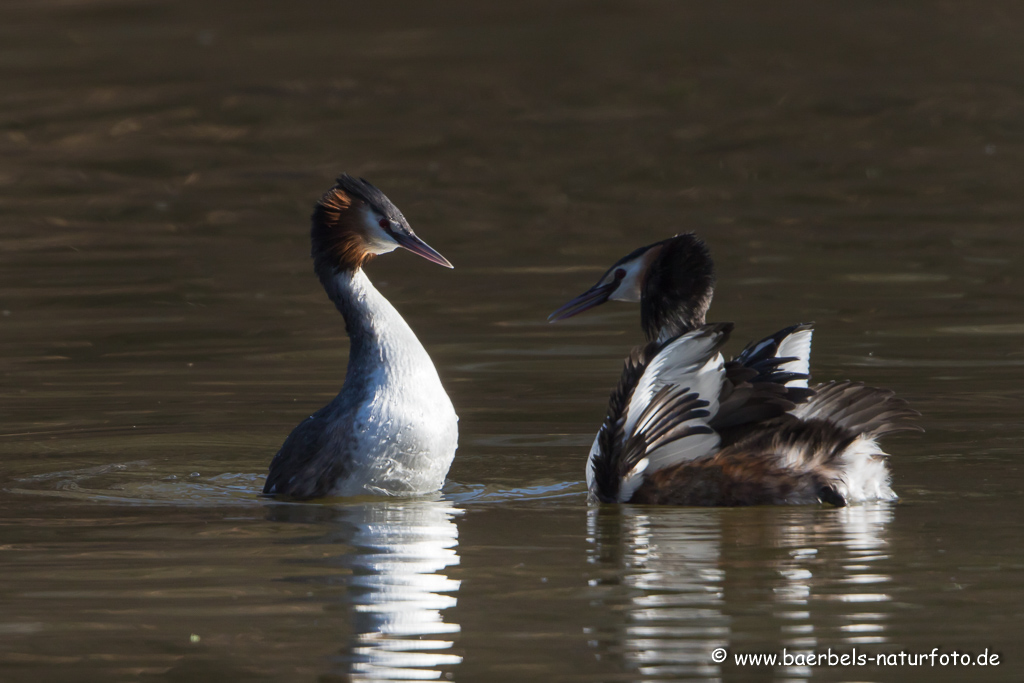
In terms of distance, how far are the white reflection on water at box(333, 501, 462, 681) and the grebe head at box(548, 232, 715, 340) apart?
146cm

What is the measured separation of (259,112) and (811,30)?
854cm

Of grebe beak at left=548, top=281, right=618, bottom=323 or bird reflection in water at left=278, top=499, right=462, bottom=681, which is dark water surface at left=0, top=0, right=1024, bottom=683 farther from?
grebe beak at left=548, top=281, right=618, bottom=323

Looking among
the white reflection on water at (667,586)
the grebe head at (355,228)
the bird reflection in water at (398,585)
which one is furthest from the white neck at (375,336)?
Result: the white reflection on water at (667,586)

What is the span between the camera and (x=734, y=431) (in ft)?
23.5

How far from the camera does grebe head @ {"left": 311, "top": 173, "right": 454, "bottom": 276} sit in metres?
8.07

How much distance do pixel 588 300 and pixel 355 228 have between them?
4.36 ft

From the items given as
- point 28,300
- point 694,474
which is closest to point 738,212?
point 28,300

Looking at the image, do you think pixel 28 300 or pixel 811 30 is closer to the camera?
pixel 28 300

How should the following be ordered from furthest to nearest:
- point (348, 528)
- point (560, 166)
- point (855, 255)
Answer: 1. point (560, 166)
2. point (855, 255)
3. point (348, 528)

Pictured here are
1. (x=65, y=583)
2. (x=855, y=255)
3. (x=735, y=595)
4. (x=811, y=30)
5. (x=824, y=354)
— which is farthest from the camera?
(x=811, y=30)

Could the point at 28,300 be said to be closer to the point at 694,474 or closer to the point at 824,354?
the point at 824,354

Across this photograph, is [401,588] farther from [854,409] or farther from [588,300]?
[588,300]

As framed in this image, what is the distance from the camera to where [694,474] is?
7285 mm

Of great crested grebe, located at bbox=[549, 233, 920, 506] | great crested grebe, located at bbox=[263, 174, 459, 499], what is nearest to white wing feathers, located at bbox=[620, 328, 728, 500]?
great crested grebe, located at bbox=[549, 233, 920, 506]
